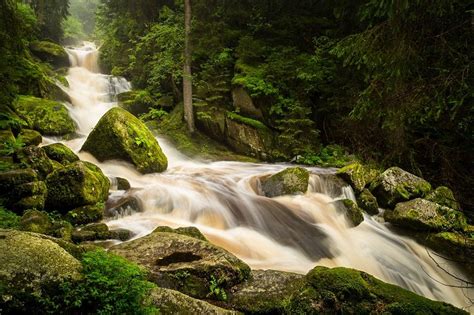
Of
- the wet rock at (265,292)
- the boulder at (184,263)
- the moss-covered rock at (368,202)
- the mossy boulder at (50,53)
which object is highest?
the mossy boulder at (50,53)

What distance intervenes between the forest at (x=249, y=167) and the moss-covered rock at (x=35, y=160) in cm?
4

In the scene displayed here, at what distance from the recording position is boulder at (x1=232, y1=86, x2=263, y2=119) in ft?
43.0

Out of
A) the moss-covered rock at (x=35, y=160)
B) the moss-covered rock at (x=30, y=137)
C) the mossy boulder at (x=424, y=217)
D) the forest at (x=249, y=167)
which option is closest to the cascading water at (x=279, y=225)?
the forest at (x=249, y=167)

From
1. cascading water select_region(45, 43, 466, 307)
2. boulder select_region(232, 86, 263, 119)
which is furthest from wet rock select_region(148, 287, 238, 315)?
boulder select_region(232, 86, 263, 119)

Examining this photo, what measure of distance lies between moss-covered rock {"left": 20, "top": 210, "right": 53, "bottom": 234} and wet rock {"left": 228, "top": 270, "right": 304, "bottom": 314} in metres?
2.99

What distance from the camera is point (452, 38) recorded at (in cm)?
455

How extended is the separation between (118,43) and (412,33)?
18.6 m

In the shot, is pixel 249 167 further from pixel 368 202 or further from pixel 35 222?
pixel 35 222

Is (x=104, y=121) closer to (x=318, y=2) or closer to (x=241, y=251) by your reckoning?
(x=241, y=251)

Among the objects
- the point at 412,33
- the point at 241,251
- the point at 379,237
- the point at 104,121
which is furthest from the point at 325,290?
the point at 104,121

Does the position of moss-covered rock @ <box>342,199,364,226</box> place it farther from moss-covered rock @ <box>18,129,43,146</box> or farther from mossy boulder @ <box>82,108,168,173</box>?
moss-covered rock @ <box>18,129,43,146</box>

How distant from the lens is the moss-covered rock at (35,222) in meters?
4.60

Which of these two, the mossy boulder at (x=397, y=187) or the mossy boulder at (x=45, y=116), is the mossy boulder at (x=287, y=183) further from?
the mossy boulder at (x=45, y=116)

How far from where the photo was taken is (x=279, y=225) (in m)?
7.20
